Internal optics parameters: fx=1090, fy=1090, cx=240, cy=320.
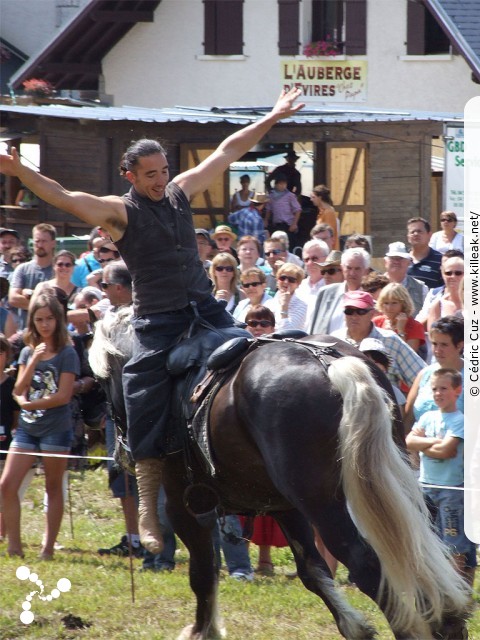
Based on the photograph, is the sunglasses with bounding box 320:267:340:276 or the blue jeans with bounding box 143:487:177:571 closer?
the blue jeans with bounding box 143:487:177:571

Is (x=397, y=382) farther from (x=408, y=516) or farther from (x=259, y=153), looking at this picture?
(x=259, y=153)

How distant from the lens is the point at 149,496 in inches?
218

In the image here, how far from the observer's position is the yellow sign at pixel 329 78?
24.1 m

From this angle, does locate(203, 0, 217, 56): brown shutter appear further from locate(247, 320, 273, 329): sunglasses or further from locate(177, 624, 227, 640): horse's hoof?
locate(177, 624, 227, 640): horse's hoof

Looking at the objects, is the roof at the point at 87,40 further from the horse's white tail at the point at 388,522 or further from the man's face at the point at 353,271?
the horse's white tail at the point at 388,522

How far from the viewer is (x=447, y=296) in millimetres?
8406

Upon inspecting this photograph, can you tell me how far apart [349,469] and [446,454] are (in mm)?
2029

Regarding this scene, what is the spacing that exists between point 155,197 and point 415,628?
94.4 inches

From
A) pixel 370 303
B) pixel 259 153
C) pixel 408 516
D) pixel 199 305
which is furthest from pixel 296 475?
pixel 259 153

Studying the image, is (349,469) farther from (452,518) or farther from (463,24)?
(463,24)

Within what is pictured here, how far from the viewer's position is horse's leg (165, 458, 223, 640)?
229 inches

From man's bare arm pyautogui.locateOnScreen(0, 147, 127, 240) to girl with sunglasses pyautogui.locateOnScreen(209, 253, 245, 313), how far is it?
3.72m

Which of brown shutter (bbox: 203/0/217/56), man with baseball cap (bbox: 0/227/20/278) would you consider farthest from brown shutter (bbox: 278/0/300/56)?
man with baseball cap (bbox: 0/227/20/278)

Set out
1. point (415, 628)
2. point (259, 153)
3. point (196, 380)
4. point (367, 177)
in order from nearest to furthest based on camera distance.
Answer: point (415, 628) → point (196, 380) → point (367, 177) → point (259, 153)
